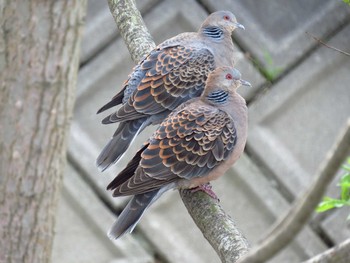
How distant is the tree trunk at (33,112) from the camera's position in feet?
5.87

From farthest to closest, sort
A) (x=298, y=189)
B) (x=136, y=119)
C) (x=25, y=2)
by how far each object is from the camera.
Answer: (x=298, y=189)
(x=136, y=119)
(x=25, y=2)

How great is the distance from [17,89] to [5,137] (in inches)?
3.9

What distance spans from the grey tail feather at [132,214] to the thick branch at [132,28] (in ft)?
2.10

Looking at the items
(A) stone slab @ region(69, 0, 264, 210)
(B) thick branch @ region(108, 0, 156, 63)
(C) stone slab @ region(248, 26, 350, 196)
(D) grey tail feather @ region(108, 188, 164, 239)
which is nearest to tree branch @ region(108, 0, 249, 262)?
(B) thick branch @ region(108, 0, 156, 63)

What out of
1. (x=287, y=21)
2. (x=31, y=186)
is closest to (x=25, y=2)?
(x=31, y=186)

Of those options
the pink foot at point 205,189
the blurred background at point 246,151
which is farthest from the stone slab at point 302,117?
the pink foot at point 205,189

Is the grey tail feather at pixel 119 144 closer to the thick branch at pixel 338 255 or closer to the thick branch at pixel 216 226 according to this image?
the thick branch at pixel 216 226

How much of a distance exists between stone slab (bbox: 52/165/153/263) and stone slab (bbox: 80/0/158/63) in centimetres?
54

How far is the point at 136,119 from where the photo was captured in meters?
2.87

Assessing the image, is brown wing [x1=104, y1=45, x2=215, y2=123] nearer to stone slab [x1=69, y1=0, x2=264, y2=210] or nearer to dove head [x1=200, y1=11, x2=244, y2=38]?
dove head [x1=200, y1=11, x2=244, y2=38]

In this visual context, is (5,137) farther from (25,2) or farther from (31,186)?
(25,2)

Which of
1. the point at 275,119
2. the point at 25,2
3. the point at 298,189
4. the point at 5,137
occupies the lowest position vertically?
the point at 298,189

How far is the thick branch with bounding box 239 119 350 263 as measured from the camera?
1313 mm

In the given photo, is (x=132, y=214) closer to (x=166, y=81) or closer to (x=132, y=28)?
(x=166, y=81)
